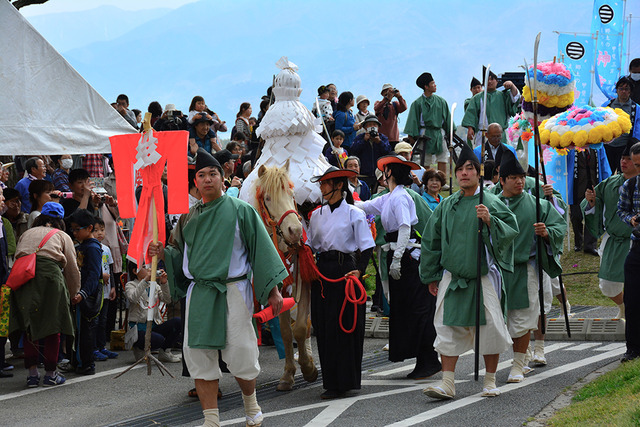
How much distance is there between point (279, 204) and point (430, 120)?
349 inches

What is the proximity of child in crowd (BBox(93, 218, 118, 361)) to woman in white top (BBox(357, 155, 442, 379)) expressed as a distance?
2.92 meters

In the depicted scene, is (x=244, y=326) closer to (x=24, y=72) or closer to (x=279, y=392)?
(x=279, y=392)

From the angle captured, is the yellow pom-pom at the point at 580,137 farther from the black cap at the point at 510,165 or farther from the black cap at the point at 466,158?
the black cap at the point at 466,158

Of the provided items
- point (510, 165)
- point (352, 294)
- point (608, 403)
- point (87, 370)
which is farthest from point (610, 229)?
point (87, 370)

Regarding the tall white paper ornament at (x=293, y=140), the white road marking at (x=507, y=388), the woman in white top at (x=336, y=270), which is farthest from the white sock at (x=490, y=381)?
the tall white paper ornament at (x=293, y=140)

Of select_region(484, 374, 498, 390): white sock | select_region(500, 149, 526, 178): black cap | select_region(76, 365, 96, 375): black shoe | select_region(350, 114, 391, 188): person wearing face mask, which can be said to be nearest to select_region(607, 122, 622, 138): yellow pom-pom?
select_region(350, 114, 391, 188): person wearing face mask

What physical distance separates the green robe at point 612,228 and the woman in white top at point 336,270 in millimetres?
3038

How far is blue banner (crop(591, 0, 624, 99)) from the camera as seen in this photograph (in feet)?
59.0

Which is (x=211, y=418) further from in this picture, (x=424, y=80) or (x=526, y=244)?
(x=424, y=80)

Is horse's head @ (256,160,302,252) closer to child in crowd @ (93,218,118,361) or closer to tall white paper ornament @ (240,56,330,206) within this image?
tall white paper ornament @ (240,56,330,206)

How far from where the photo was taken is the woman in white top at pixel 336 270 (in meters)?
7.74

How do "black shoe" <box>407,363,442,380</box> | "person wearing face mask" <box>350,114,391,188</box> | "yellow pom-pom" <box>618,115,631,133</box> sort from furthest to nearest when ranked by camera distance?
"person wearing face mask" <box>350,114,391,188</box>
"yellow pom-pom" <box>618,115,631,133</box>
"black shoe" <box>407,363,442,380</box>

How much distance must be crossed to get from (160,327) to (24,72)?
3655 millimetres

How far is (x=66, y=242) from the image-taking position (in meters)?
8.93
